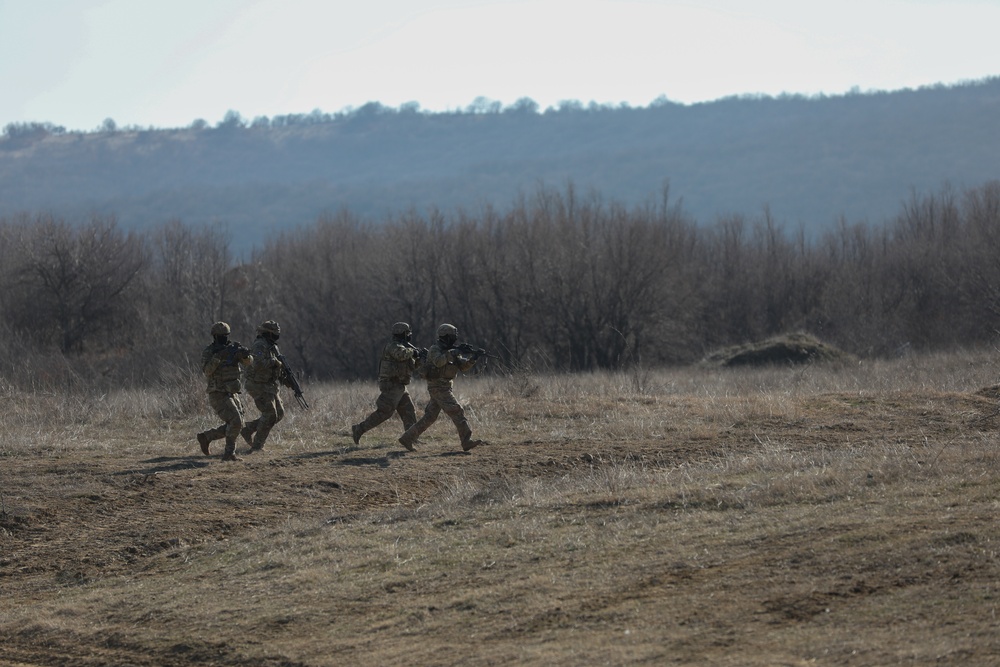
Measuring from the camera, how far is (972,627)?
6027mm

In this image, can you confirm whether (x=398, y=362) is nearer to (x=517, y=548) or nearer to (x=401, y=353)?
(x=401, y=353)

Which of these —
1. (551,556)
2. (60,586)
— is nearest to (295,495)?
(60,586)

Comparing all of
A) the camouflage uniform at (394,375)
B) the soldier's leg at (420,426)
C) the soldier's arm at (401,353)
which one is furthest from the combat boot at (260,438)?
the soldier's arm at (401,353)

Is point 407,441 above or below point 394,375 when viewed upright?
below

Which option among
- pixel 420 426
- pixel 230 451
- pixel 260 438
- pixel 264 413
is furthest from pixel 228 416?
pixel 420 426

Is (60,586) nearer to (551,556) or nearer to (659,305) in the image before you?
(551,556)

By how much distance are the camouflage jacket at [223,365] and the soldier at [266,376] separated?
269mm

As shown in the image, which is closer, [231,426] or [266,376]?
[231,426]

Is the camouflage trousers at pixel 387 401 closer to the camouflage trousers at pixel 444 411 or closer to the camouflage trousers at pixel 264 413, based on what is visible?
the camouflage trousers at pixel 444 411

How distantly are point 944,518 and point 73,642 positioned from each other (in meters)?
5.95

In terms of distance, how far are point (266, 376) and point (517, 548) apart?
21.7 feet

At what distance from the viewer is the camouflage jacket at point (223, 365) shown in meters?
Answer: 14.0

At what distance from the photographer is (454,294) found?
47594 mm

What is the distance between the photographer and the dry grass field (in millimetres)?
6602
